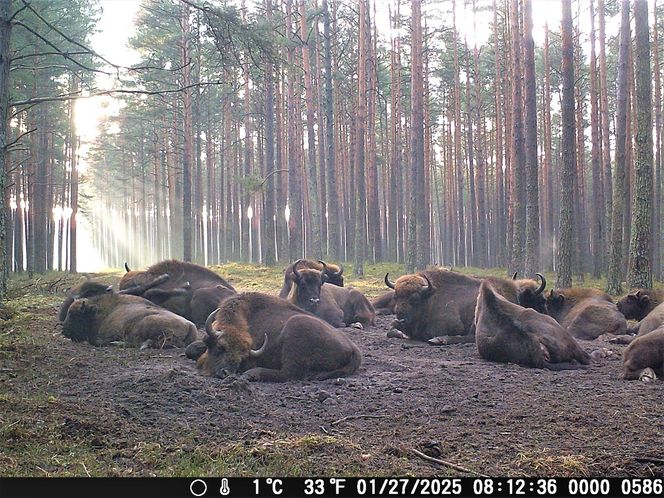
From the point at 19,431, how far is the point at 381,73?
41026mm

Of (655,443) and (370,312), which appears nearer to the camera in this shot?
(655,443)

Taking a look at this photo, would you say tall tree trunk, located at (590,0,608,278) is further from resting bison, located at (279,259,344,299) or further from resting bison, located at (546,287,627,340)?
resting bison, located at (279,259,344,299)

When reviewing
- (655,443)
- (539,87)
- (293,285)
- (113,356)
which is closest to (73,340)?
(113,356)

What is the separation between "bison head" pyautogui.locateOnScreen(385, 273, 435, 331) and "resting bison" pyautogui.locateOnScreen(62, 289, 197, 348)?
374 cm

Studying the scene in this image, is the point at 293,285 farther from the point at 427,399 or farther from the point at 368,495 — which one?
the point at 368,495

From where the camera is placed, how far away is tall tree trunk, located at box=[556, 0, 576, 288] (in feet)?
56.3

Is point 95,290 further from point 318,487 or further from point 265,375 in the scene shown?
point 318,487

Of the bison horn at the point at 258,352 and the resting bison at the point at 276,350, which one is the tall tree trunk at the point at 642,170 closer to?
the resting bison at the point at 276,350

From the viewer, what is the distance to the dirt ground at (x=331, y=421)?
4.43 m

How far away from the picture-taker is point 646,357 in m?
7.53

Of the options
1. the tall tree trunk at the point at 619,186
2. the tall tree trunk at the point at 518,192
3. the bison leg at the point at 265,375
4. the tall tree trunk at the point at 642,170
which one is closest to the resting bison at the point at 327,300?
the bison leg at the point at 265,375

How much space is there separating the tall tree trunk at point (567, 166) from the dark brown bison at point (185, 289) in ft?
31.8

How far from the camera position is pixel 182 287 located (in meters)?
12.7

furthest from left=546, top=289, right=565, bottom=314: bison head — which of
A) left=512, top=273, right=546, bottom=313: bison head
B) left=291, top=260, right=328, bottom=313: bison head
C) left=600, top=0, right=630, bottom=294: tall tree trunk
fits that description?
left=600, top=0, right=630, bottom=294: tall tree trunk
